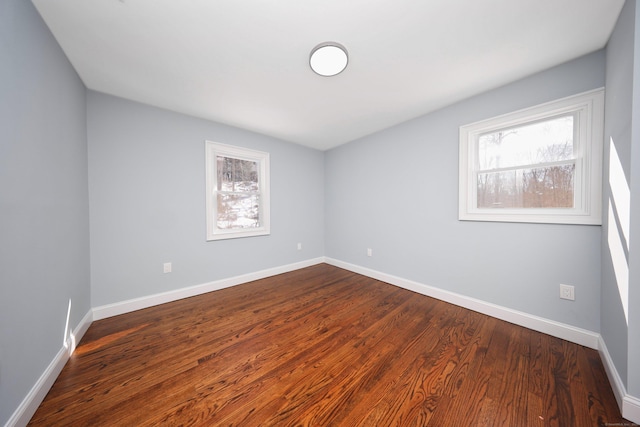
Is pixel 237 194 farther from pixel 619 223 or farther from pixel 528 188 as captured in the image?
pixel 619 223

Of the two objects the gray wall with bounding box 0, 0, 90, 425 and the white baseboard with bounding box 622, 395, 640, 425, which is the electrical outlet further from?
the gray wall with bounding box 0, 0, 90, 425

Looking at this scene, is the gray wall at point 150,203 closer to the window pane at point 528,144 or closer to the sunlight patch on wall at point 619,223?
the window pane at point 528,144

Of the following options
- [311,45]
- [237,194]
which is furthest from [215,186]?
[311,45]

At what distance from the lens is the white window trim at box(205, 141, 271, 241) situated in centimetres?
287

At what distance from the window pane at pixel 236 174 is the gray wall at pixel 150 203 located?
10.1 inches

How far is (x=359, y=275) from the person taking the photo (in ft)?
11.5

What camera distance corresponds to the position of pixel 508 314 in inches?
81.0

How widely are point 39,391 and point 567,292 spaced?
12.7 feet

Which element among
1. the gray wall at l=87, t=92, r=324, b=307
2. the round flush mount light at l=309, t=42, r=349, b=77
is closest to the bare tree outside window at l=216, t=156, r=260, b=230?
the gray wall at l=87, t=92, r=324, b=307

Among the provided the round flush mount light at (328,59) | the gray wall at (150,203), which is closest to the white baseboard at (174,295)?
the gray wall at (150,203)

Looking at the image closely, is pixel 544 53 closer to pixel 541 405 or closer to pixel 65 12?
pixel 541 405

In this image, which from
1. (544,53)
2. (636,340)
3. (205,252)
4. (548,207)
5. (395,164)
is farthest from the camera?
(395,164)

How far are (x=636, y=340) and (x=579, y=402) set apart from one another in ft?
1.56

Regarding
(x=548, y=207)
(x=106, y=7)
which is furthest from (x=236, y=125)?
(x=548, y=207)
